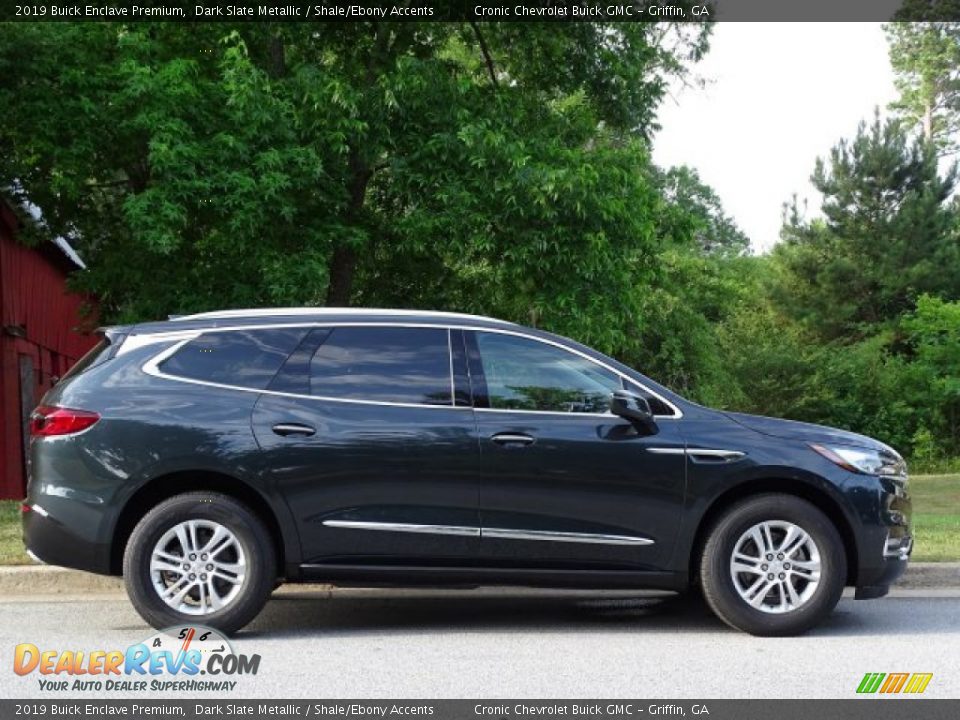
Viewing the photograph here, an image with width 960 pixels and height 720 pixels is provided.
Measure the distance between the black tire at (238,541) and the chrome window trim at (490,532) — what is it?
0.42m

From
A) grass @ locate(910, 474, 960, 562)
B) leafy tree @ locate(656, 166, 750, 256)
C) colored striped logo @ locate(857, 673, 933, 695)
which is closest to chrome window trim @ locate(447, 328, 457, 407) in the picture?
colored striped logo @ locate(857, 673, 933, 695)

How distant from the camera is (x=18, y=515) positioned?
13.6m

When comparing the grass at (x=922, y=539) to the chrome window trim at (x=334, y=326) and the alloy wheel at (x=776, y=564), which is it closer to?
the chrome window trim at (x=334, y=326)

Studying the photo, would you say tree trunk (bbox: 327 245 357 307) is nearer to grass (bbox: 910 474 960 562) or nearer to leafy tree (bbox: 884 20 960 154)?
grass (bbox: 910 474 960 562)

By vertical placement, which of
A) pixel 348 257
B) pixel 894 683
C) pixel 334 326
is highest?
pixel 348 257

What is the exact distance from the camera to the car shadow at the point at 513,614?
7.84m

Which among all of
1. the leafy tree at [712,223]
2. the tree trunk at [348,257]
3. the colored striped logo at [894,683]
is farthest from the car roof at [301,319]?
the leafy tree at [712,223]

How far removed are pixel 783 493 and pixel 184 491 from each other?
3.48 meters

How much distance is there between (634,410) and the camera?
7406 millimetres

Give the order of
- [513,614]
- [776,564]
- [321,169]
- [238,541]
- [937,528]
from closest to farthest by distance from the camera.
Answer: [238,541] → [776,564] → [513,614] → [937,528] → [321,169]

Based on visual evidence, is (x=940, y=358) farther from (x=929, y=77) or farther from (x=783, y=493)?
(x=783, y=493)

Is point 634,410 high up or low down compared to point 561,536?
up

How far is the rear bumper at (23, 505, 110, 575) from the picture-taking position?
7.25 meters

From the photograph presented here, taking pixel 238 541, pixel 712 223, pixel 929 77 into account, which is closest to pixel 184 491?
pixel 238 541
